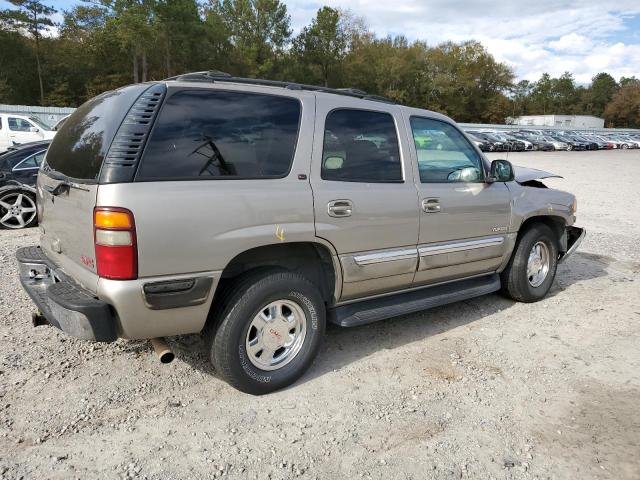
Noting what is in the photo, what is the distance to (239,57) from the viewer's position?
6322 centimetres

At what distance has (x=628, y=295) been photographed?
5570 millimetres

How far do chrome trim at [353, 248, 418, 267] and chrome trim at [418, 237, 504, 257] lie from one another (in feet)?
0.38

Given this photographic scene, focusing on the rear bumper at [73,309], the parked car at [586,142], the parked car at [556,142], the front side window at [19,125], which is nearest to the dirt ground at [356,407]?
the rear bumper at [73,309]

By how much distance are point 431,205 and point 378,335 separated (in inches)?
47.5

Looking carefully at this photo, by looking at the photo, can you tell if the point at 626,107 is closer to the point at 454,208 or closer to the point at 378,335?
the point at 454,208

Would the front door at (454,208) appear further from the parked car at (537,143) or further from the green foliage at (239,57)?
the green foliage at (239,57)

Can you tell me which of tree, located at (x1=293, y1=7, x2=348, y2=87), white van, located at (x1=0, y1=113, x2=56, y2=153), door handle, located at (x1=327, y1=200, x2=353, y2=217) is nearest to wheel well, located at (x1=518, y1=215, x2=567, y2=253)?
door handle, located at (x1=327, y1=200, x2=353, y2=217)

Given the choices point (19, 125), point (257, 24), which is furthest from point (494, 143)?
point (257, 24)

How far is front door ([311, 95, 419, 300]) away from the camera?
3418mm

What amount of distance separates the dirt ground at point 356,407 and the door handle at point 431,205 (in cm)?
111

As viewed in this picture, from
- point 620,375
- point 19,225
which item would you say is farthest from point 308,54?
point 620,375

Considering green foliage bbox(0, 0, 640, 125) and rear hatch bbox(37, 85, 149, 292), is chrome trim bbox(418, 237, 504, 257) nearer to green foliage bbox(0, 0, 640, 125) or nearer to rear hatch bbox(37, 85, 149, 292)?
rear hatch bbox(37, 85, 149, 292)

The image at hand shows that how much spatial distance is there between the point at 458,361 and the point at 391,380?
0.65 meters

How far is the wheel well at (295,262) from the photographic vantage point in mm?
3176
